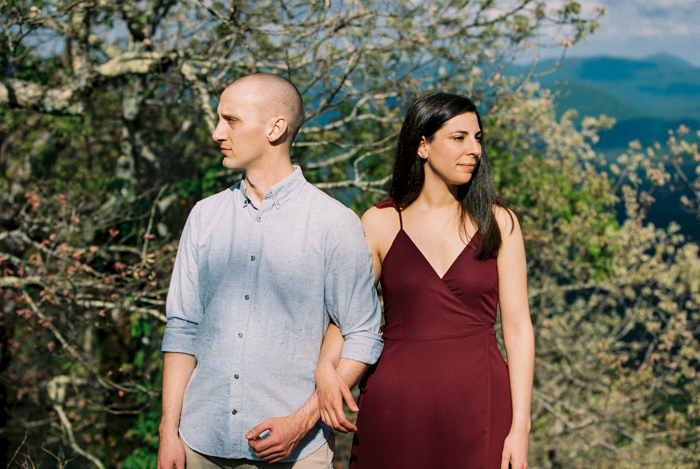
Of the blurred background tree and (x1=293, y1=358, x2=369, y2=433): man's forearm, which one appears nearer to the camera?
(x1=293, y1=358, x2=369, y2=433): man's forearm

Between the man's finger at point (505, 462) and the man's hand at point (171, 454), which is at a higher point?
the man's hand at point (171, 454)

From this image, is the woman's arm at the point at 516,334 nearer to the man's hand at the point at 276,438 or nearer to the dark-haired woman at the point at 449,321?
the dark-haired woman at the point at 449,321

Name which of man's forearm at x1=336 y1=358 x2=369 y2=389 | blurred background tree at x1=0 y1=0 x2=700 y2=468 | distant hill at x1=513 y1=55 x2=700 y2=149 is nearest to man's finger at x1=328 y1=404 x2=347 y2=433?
man's forearm at x1=336 y1=358 x2=369 y2=389

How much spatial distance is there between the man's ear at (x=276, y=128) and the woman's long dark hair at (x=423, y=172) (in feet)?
2.26

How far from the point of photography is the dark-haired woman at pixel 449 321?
7.68 feet

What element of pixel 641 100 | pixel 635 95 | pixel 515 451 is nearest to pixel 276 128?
pixel 515 451

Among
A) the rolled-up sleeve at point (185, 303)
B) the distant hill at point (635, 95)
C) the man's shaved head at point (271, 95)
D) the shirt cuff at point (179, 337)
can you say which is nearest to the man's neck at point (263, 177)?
the man's shaved head at point (271, 95)

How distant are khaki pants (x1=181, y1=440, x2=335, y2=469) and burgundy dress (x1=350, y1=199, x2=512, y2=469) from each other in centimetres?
34

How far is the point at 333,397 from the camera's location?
1.97m

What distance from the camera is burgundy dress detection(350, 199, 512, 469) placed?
2338 mm

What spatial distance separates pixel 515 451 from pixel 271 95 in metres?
1.68

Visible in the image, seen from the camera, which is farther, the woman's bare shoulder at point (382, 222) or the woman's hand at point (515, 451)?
the woman's bare shoulder at point (382, 222)

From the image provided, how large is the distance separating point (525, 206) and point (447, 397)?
6.45 metres

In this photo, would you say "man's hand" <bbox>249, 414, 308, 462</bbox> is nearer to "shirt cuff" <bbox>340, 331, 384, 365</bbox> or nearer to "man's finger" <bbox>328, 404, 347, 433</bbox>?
"man's finger" <bbox>328, 404, 347, 433</bbox>
